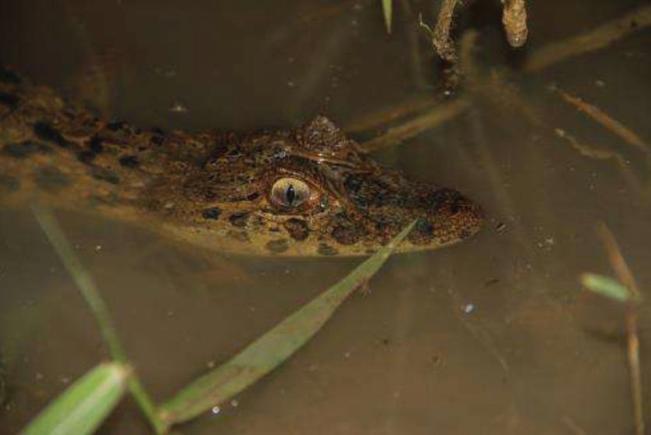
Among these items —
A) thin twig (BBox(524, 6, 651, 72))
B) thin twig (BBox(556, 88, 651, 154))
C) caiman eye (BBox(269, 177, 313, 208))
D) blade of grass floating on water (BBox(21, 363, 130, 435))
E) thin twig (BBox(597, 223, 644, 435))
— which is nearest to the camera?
blade of grass floating on water (BBox(21, 363, 130, 435))

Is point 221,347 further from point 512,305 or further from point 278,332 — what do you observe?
point 512,305

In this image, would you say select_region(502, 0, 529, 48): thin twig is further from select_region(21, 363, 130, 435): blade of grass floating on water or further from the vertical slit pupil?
select_region(21, 363, 130, 435): blade of grass floating on water

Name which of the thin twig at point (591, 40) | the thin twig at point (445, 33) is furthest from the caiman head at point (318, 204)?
the thin twig at point (591, 40)

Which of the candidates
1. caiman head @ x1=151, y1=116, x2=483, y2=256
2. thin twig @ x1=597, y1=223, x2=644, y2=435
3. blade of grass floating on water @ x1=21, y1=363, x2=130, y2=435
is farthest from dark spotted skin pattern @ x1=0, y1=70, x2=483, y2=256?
blade of grass floating on water @ x1=21, y1=363, x2=130, y2=435

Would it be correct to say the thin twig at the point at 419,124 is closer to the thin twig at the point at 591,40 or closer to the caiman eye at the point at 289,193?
the thin twig at the point at 591,40

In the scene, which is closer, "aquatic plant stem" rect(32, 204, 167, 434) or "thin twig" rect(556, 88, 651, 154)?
"aquatic plant stem" rect(32, 204, 167, 434)

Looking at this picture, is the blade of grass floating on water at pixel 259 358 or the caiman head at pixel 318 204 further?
the caiman head at pixel 318 204
